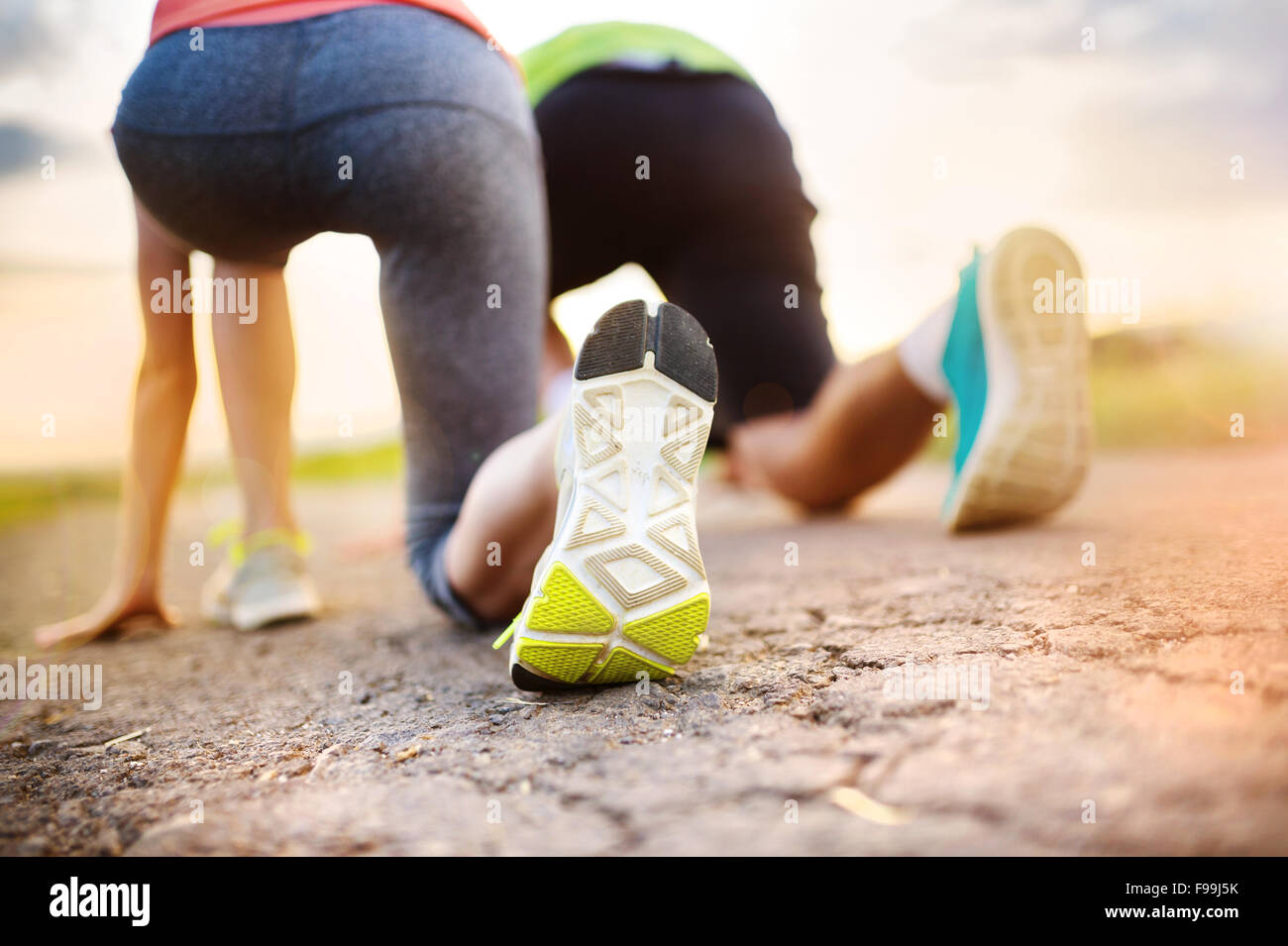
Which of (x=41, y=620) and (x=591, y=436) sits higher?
(x=591, y=436)

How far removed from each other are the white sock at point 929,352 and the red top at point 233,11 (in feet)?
3.47

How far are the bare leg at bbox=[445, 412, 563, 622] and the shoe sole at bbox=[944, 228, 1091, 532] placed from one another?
32.7 inches

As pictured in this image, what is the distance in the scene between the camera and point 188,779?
31.2 inches

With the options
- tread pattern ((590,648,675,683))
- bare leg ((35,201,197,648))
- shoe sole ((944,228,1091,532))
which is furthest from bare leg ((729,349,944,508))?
bare leg ((35,201,197,648))

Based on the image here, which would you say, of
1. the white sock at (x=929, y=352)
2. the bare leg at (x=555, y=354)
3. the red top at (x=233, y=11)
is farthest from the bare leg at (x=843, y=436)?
the red top at (x=233, y=11)

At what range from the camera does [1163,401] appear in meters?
4.28

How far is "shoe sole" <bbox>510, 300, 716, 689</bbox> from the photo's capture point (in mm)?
829

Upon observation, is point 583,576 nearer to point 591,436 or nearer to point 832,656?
point 591,436

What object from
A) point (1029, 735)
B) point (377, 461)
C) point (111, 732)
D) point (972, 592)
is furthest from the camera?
point (377, 461)

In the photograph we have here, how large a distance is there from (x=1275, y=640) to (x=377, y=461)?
23.5ft

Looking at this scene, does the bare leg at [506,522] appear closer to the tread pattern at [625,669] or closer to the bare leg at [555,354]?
the tread pattern at [625,669]

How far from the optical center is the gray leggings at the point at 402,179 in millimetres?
1028
